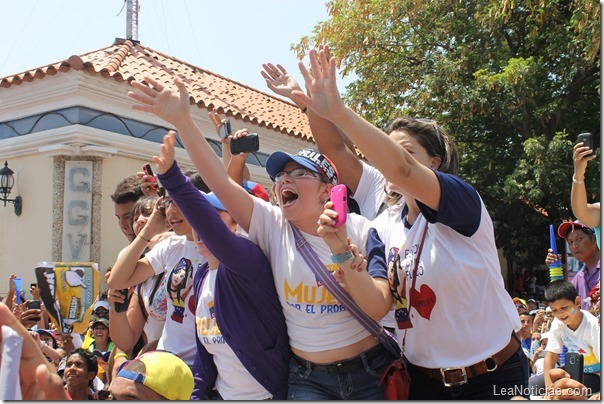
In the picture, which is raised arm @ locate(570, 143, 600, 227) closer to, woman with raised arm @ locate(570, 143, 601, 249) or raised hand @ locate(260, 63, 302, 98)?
woman with raised arm @ locate(570, 143, 601, 249)

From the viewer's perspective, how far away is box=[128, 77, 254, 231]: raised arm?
7.98ft

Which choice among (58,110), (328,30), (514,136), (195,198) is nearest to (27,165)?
(58,110)

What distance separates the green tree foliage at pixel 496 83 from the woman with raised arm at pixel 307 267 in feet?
35.6

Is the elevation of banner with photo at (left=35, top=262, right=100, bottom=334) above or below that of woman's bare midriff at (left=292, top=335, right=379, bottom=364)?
above

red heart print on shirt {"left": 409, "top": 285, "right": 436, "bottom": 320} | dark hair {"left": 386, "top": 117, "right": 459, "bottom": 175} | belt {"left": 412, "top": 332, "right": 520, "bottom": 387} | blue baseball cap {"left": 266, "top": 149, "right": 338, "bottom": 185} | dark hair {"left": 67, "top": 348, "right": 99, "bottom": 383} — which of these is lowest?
dark hair {"left": 67, "top": 348, "right": 99, "bottom": 383}

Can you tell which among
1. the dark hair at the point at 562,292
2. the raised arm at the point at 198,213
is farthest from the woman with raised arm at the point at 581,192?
the raised arm at the point at 198,213

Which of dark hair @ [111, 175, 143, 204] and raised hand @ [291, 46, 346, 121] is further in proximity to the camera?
dark hair @ [111, 175, 143, 204]

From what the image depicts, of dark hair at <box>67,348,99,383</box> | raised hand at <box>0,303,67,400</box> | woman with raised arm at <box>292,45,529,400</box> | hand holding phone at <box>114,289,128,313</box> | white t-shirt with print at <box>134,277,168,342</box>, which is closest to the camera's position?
raised hand at <box>0,303,67,400</box>

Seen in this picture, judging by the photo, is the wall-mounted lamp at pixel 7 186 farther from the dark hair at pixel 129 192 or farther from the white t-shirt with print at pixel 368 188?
the white t-shirt with print at pixel 368 188

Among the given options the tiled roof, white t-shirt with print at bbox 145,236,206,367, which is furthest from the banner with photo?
the tiled roof

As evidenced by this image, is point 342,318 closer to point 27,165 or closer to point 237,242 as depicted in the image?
point 237,242

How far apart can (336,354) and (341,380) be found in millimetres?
92

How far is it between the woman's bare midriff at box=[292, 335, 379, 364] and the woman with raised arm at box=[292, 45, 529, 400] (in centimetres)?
16

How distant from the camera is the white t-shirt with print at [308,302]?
7.92 feet
